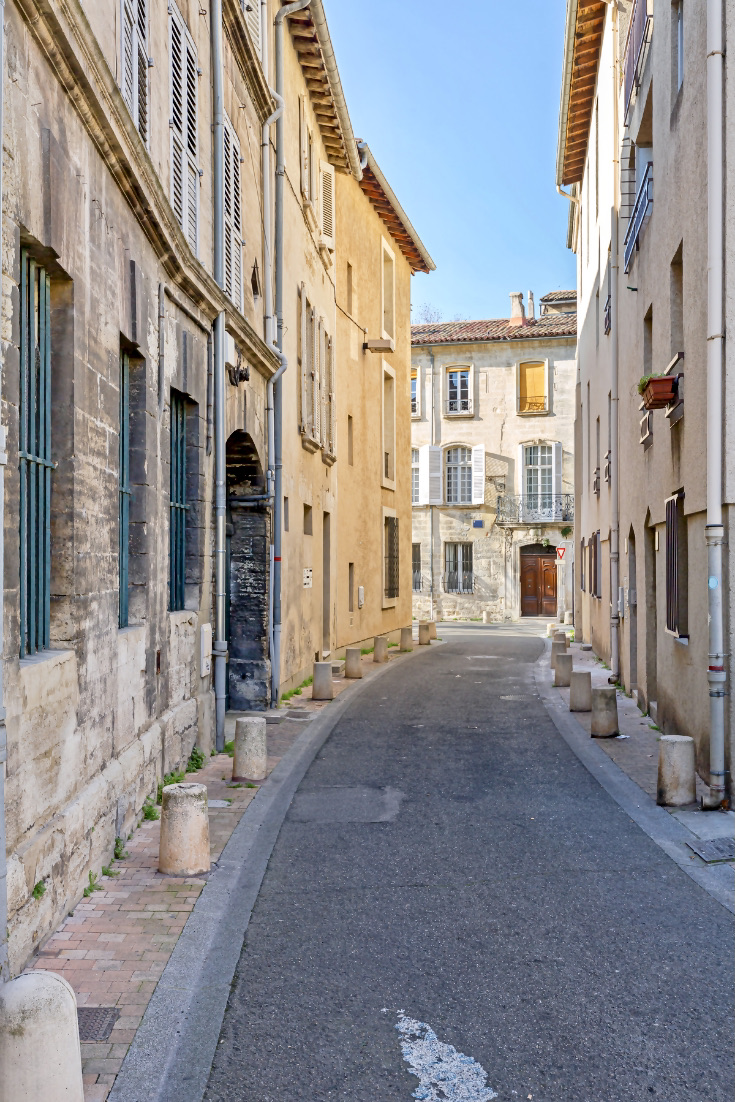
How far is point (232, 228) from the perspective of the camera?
11016 millimetres

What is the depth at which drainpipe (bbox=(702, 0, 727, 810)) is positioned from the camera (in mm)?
7031

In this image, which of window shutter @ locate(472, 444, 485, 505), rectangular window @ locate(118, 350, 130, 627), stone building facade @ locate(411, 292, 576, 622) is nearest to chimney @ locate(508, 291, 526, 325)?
stone building facade @ locate(411, 292, 576, 622)

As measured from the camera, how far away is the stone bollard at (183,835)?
5.68m

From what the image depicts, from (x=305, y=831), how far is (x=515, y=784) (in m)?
2.17

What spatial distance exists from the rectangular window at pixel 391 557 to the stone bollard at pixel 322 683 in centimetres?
1019

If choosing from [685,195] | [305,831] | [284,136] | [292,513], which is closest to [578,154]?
[284,136]

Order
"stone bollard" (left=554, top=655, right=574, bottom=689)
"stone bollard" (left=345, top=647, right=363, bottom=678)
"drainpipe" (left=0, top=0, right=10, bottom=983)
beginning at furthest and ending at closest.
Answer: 1. "stone bollard" (left=345, top=647, right=363, bottom=678)
2. "stone bollard" (left=554, top=655, right=574, bottom=689)
3. "drainpipe" (left=0, top=0, right=10, bottom=983)

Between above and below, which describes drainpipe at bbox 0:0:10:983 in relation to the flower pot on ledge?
below

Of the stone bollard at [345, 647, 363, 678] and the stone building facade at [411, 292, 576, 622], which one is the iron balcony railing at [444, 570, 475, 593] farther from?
the stone bollard at [345, 647, 363, 678]

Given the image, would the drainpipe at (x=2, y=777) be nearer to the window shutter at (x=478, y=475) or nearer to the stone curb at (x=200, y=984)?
the stone curb at (x=200, y=984)

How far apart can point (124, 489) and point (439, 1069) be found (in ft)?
15.9

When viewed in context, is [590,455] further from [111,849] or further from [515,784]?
[111,849]

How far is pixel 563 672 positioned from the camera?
15.3 metres

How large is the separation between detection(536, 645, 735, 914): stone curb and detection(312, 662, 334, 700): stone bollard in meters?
3.24
